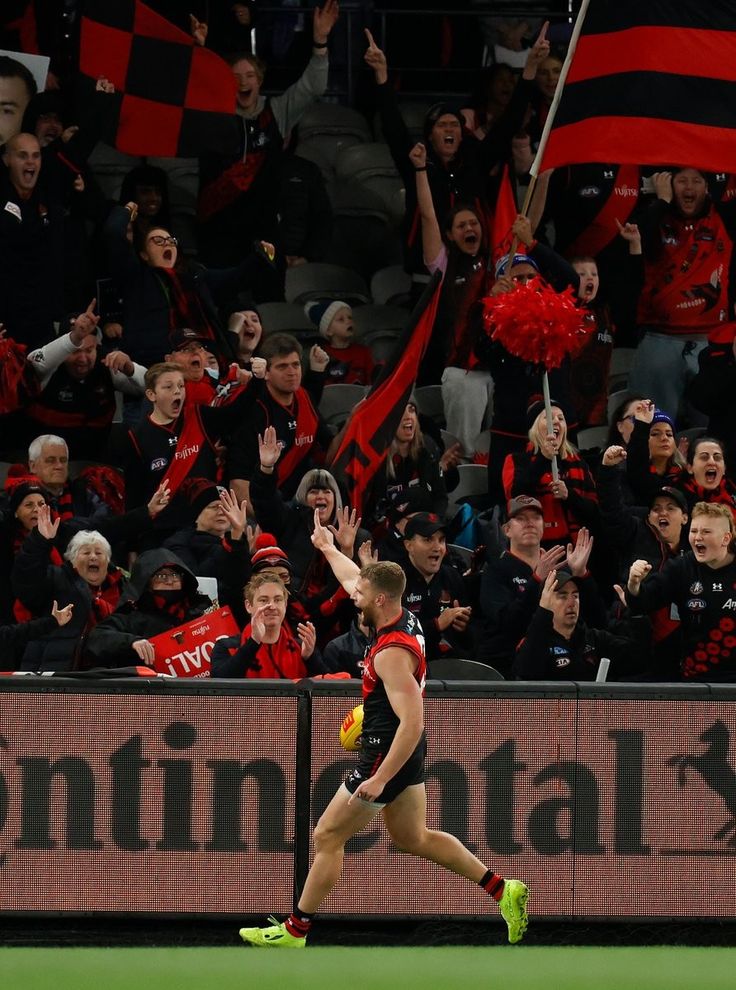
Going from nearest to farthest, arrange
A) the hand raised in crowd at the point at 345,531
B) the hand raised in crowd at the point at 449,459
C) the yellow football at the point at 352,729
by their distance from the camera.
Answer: the yellow football at the point at 352,729
the hand raised in crowd at the point at 345,531
the hand raised in crowd at the point at 449,459

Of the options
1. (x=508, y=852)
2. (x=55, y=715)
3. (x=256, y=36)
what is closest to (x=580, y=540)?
(x=508, y=852)

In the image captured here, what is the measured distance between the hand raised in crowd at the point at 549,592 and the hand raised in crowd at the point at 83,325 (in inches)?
140

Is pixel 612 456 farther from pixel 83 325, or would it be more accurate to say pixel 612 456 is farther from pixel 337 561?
pixel 83 325

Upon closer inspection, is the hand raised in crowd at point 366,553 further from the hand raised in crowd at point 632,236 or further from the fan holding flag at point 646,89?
the hand raised in crowd at point 632,236

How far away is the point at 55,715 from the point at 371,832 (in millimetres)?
1488

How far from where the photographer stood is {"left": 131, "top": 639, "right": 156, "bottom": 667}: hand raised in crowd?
32.0ft

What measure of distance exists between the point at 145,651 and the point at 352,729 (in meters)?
1.58

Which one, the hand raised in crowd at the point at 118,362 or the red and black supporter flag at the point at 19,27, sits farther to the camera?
the red and black supporter flag at the point at 19,27

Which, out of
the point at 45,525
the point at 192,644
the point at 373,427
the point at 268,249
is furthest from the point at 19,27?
the point at 192,644

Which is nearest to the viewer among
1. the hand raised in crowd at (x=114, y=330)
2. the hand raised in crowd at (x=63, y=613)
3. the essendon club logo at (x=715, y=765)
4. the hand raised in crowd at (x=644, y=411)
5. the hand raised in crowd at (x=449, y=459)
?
the essendon club logo at (x=715, y=765)

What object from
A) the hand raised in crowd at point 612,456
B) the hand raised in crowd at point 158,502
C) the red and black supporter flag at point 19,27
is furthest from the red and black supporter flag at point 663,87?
the red and black supporter flag at point 19,27

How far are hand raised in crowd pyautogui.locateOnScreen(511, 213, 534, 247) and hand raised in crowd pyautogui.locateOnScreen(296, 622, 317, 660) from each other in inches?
129

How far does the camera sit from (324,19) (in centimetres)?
1402

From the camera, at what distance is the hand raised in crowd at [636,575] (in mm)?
10141
